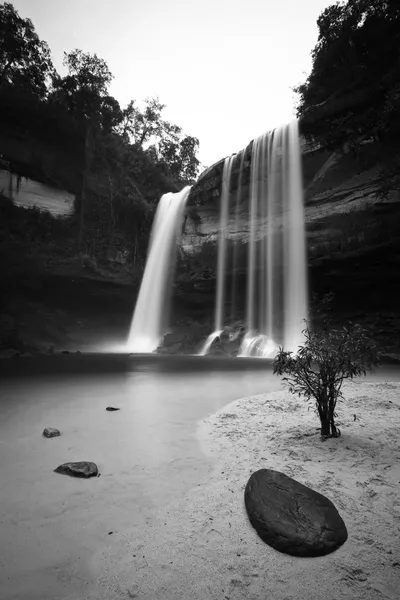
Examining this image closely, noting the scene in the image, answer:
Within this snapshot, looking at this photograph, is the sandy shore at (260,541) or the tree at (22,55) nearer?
the sandy shore at (260,541)

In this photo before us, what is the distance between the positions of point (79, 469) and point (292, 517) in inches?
83.7

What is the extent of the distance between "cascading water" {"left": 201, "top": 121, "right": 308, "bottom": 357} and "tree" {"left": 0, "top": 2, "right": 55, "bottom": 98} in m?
16.9

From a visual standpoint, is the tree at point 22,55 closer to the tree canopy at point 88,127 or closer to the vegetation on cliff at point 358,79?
the tree canopy at point 88,127

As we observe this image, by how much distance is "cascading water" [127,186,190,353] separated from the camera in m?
25.2

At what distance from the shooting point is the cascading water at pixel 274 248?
18.8 metres

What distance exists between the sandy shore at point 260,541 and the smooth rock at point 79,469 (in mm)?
1015

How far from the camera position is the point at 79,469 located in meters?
3.02

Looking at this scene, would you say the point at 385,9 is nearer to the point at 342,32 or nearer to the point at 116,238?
the point at 342,32

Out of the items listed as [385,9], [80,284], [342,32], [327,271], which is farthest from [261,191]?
[80,284]

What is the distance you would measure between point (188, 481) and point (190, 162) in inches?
1475

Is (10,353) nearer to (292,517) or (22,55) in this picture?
(292,517)

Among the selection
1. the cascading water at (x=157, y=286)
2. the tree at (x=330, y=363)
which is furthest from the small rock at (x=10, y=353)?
the tree at (x=330, y=363)

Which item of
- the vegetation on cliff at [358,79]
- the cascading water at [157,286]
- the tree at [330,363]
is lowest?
the tree at [330,363]

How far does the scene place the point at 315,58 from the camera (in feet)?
56.1
